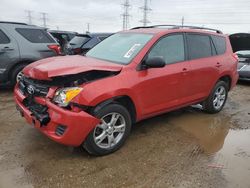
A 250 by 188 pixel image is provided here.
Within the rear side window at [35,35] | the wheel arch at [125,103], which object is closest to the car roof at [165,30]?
the wheel arch at [125,103]

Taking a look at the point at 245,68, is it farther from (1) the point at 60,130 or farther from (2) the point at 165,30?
(1) the point at 60,130

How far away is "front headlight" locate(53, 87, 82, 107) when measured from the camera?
3.53m

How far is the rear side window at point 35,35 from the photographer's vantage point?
7.50 m

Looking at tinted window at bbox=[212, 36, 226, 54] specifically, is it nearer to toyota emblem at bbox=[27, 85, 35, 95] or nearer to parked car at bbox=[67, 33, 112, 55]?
toyota emblem at bbox=[27, 85, 35, 95]

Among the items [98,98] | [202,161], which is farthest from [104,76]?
[202,161]

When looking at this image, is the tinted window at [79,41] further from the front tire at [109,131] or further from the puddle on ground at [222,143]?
the front tire at [109,131]

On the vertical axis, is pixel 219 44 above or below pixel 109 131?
above

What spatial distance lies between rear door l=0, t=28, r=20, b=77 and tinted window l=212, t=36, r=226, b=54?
470cm

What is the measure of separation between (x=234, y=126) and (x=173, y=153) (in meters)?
1.94

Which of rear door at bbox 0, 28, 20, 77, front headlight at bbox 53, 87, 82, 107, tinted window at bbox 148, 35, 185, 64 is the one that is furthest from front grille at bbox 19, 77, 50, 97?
rear door at bbox 0, 28, 20, 77

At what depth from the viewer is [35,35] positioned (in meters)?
7.72

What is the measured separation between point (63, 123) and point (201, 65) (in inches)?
117

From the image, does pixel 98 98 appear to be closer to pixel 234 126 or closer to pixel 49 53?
pixel 234 126

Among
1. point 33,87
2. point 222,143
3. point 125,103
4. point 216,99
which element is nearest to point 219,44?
point 216,99
